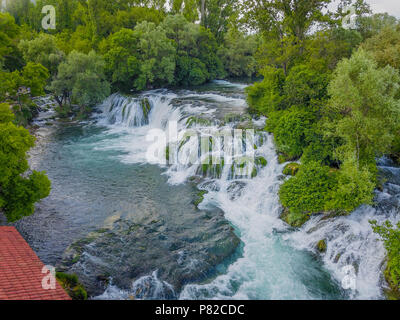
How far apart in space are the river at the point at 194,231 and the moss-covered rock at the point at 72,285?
49 centimetres

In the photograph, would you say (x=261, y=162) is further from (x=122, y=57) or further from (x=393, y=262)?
(x=122, y=57)

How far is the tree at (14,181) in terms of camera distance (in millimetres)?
13792

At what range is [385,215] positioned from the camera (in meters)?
14.9

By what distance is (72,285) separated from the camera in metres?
11.8

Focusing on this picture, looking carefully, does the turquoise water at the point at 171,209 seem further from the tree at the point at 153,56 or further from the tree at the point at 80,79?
the tree at the point at 153,56

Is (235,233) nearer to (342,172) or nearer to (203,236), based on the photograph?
(203,236)

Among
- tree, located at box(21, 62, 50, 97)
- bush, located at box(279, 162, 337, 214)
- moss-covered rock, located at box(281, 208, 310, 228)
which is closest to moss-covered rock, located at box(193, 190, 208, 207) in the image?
bush, located at box(279, 162, 337, 214)

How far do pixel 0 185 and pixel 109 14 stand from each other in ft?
145

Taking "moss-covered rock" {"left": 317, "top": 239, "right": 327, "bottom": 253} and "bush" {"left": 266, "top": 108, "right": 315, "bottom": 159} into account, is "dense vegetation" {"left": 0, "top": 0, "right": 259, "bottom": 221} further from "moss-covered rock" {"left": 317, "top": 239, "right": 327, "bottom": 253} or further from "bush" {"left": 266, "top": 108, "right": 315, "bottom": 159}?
"moss-covered rock" {"left": 317, "top": 239, "right": 327, "bottom": 253}

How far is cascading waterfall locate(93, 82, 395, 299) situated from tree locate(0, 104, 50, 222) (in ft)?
20.1

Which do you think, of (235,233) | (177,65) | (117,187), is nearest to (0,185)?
(117,187)

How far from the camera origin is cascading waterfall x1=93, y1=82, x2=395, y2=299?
12.3 metres

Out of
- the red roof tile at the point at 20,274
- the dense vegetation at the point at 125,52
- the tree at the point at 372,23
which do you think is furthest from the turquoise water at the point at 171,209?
the tree at the point at 372,23

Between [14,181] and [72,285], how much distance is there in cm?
595
